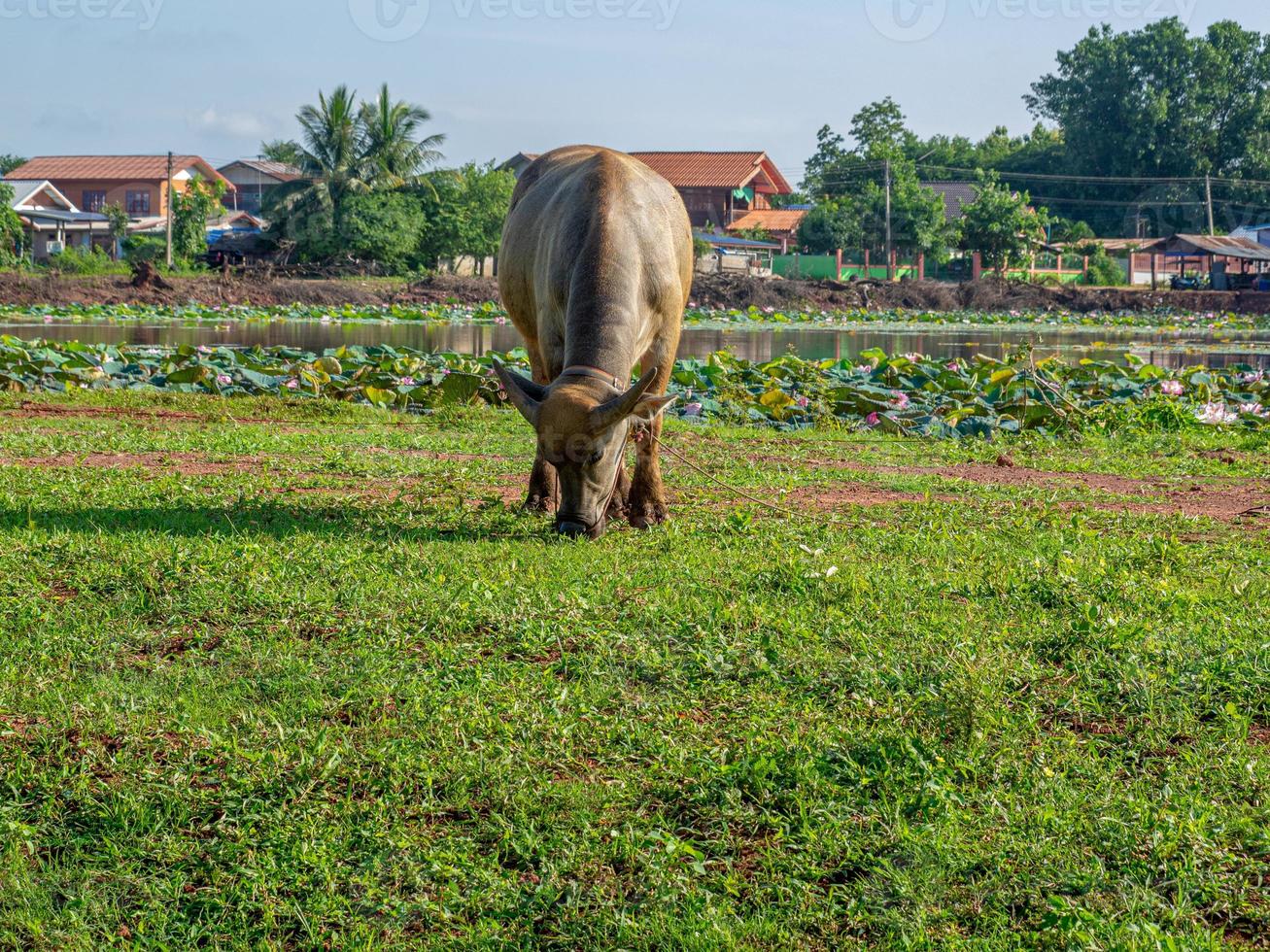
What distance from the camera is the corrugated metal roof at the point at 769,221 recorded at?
2985 inches

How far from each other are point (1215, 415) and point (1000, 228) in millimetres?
52936

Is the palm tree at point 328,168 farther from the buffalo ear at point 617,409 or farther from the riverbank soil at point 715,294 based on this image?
the buffalo ear at point 617,409

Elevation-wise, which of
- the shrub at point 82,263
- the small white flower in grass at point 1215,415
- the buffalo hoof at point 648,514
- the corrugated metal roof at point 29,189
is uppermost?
the corrugated metal roof at point 29,189

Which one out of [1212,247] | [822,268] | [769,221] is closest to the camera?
[822,268]

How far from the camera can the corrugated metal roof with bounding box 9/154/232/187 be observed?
284ft

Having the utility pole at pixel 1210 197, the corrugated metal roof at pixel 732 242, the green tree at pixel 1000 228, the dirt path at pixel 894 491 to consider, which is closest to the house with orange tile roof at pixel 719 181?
the corrugated metal roof at pixel 732 242

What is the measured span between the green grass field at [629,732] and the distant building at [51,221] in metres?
69.4

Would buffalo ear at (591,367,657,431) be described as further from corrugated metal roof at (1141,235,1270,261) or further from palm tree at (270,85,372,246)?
corrugated metal roof at (1141,235,1270,261)

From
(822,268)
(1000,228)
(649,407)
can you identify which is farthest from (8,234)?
(649,407)

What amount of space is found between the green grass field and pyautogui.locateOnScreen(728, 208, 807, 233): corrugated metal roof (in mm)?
69635

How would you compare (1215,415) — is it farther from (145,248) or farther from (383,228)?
(145,248)

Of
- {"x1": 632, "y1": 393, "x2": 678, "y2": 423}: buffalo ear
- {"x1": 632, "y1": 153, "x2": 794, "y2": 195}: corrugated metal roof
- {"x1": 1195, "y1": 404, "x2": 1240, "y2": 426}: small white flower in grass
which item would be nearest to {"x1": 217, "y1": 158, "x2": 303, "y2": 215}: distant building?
{"x1": 632, "y1": 153, "x2": 794, "y2": 195}: corrugated metal roof

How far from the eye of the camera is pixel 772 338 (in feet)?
122

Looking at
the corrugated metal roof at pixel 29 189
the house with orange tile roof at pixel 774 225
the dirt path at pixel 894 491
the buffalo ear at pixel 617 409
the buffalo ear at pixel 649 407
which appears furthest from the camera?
the corrugated metal roof at pixel 29 189
